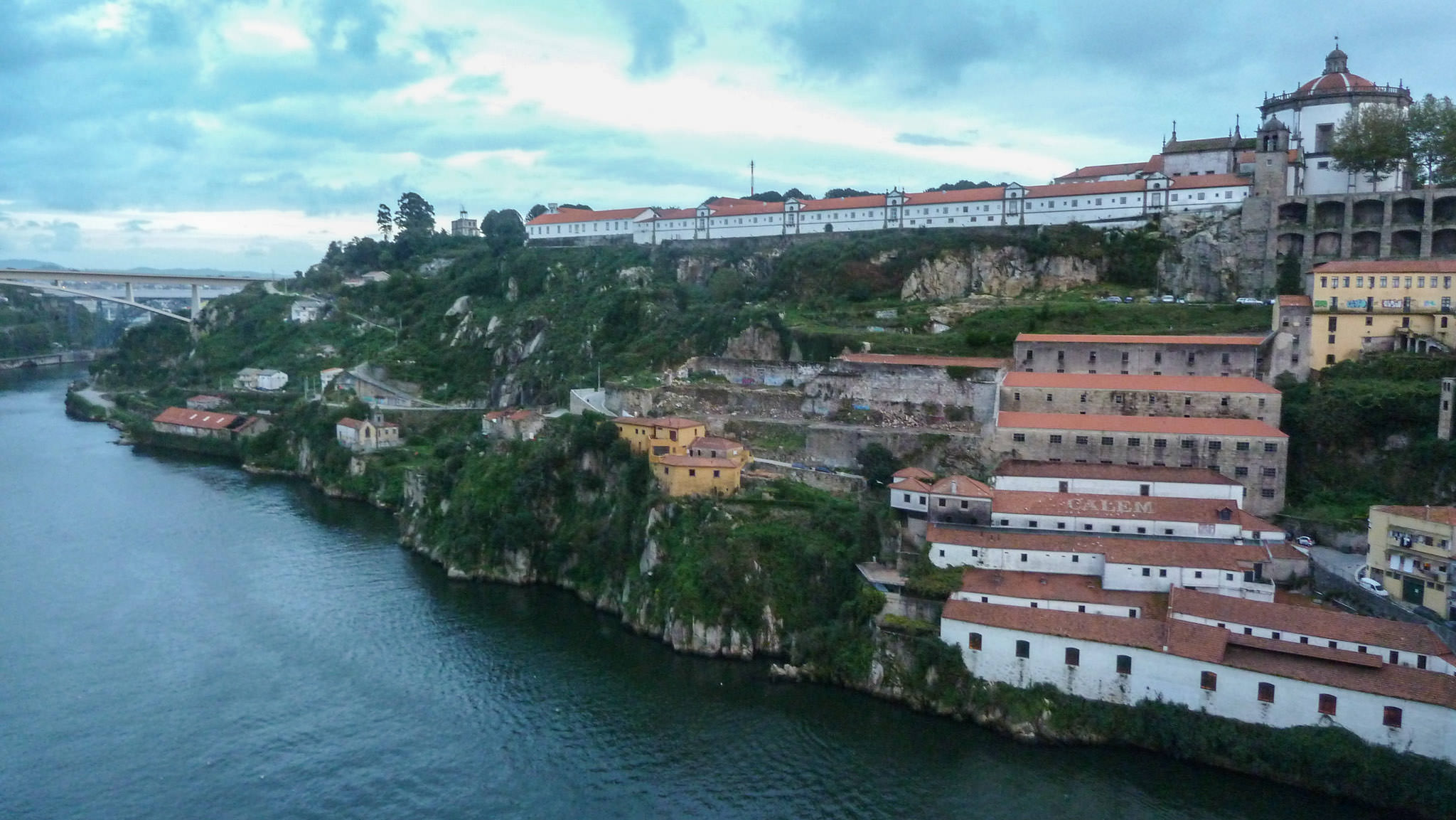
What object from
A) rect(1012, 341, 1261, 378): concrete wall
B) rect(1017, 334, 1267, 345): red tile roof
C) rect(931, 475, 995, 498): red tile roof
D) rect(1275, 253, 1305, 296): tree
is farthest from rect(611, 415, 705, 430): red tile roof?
rect(1275, 253, 1305, 296): tree

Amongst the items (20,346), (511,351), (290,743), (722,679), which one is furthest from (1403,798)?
(20,346)

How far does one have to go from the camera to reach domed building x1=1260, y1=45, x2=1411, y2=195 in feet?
108

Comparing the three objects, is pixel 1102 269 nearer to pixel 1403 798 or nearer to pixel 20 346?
pixel 1403 798

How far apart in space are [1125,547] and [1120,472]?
3.05 m

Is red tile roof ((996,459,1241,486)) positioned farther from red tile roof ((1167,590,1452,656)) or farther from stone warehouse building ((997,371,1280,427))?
red tile roof ((1167,590,1452,656))

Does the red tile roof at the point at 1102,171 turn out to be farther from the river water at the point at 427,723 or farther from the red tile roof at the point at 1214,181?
the river water at the point at 427,723

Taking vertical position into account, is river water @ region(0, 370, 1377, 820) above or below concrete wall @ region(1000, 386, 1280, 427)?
below

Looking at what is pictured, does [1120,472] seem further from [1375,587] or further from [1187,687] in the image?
[1187,687]

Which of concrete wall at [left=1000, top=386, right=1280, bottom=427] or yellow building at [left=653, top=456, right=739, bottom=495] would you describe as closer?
yellow building at [left=653, top=456, right=739, bottom=495]

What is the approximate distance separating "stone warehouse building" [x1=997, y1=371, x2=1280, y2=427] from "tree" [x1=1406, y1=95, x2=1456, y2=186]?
12.1 meters

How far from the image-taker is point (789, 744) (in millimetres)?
17297

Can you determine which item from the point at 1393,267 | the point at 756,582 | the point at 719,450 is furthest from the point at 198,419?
the point at 1393,267

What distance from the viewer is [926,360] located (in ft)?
90.2

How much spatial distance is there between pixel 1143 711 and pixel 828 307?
71.1 ft
